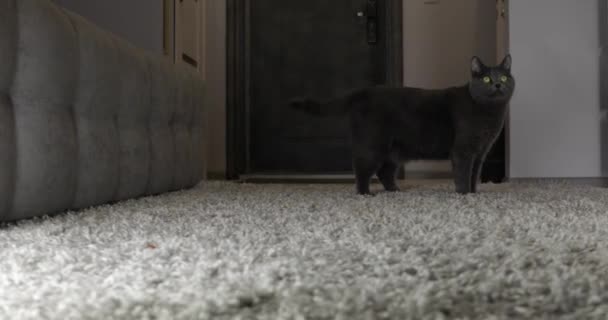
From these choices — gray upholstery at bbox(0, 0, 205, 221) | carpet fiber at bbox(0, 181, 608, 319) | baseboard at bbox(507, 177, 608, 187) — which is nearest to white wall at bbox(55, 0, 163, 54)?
gray upholstery at bbox(0, 0, 205, 221)

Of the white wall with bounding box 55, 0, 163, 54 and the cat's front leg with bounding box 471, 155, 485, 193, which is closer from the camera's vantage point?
the cat's front leg with bounding box 471, 155, 485, 193

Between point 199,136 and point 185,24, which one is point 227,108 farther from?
point 199,136

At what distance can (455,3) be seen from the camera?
11.5 feet

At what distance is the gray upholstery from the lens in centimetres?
114

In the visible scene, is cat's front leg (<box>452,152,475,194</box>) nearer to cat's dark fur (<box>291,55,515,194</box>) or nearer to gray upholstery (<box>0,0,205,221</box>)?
cat's dark fur (<box>291,55,515,194</box>)

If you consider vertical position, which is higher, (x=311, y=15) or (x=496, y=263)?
(x=311, y=15)

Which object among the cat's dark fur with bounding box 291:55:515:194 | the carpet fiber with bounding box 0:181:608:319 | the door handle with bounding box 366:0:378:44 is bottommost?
the carpet fiber with bounding box 0:181:608:319

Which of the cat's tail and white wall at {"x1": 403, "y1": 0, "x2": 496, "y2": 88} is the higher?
white wall at {"x1": 403, "y1": 0, "x2": 496, "y2": 88}

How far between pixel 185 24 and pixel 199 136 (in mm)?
821

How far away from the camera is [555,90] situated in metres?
2.56

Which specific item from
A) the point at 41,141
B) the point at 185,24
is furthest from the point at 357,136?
the point at 185,24

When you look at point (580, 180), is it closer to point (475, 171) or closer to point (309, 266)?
point (475, 171)

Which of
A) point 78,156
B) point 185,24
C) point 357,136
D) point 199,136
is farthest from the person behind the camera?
point 185,24

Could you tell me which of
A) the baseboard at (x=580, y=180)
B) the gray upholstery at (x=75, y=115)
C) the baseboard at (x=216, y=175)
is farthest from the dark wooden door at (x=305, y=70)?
the gray upholstery at (x=75, y=115)
